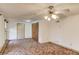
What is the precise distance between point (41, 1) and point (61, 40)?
4.17m

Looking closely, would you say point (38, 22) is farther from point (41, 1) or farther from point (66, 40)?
point (41, 1)

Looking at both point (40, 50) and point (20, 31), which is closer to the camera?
point (40, 50)

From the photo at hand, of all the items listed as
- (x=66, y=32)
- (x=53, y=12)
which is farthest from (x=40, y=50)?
(x=53, y=12)

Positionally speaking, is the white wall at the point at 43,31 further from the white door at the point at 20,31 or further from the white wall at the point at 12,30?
the white door at the point at 20,31

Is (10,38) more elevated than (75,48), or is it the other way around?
(75,48)

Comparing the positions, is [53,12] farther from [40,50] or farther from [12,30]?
[12,30]

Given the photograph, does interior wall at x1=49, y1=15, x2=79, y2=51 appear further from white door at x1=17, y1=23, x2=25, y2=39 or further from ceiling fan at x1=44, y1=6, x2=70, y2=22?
white door at x1=17, y1=23, x2=25, y2=39

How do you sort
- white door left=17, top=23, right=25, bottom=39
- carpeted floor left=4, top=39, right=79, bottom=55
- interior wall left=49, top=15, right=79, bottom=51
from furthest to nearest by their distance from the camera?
white door left=17, top=23, right=25, bottom=39, interior wall left=49, top=15, right=79, bottom=51, carpeted floor left=4, top=39, right=79, bottom=55

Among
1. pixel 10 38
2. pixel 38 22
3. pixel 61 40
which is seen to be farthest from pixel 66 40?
pixel 10 38

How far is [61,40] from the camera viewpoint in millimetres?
4691

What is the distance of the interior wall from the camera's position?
397 cm

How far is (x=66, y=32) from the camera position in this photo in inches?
176

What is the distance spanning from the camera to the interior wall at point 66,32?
13.0 feet

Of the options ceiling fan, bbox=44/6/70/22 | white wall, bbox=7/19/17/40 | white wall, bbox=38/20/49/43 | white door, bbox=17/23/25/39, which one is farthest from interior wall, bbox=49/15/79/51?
white door, bbox=17/23/25/39
